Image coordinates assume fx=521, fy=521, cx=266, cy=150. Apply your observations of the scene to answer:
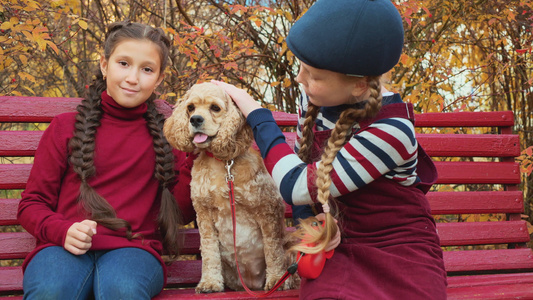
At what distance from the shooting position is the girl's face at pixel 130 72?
7.64 feet

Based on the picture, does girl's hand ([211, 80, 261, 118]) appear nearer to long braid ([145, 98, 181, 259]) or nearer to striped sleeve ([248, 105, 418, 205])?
striped sleeve ([248, 105, 418, 205])

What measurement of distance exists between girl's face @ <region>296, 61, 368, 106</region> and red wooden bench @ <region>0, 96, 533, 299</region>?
107 cm

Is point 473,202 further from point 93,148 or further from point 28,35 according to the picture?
point 28,35

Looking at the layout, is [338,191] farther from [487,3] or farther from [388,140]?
[487,3]

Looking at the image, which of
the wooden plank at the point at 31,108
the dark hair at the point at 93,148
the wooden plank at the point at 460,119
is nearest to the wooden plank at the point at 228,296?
the dark hair at the point at 93,148

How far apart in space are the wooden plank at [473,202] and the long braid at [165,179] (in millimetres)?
1513

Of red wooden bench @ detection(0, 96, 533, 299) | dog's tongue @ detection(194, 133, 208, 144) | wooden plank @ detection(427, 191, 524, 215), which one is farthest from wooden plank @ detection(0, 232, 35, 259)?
wooden plank @ detection(427, 191, 524, 215)

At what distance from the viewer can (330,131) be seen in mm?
2043

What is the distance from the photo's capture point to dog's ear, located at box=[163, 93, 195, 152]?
208 cm

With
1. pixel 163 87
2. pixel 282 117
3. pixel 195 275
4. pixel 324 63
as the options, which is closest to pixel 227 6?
pixel 163 87

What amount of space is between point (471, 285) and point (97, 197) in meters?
1.73

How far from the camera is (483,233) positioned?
3.02 metres

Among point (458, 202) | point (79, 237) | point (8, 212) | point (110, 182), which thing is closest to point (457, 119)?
point (458, 202)

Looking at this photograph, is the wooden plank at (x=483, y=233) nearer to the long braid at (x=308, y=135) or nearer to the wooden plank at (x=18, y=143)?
the long braid at (x=308, y=135)
